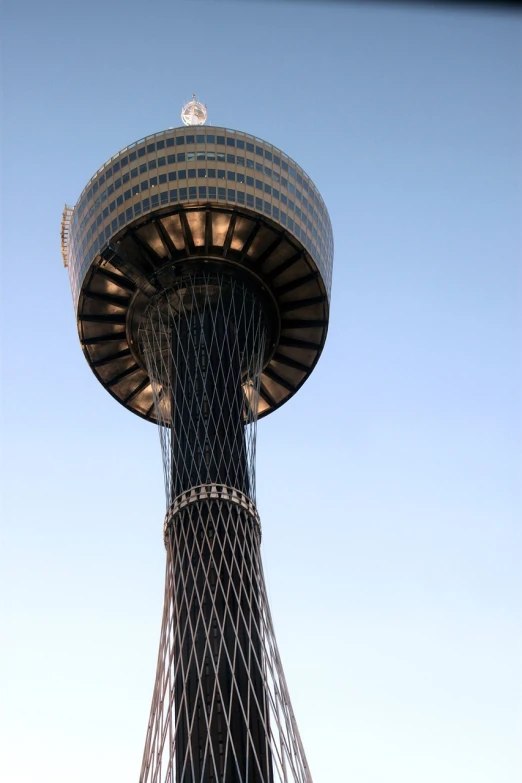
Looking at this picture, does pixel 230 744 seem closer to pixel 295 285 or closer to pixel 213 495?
pixel 213 495

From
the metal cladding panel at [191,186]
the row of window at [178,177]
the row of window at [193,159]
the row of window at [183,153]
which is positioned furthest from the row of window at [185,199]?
the row of window at [183,153]

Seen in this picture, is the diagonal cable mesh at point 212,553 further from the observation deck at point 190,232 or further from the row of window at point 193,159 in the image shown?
the row of window at point 193,159

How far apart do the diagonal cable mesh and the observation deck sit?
1.92m

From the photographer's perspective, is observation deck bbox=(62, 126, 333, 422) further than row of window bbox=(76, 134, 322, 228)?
No

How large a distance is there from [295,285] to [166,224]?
10.7 meters

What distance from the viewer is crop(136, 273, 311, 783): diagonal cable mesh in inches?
1993

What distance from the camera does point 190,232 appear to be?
215 feet

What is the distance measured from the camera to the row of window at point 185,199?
63.5 meters

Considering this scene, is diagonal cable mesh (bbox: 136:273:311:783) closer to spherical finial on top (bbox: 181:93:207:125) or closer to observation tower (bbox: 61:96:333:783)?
observation tower (bbox: 61:96:333:783)

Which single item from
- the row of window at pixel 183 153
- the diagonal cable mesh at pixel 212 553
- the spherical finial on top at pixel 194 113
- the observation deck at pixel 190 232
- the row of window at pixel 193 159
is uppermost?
the spherical finial on top at pixel 194 113

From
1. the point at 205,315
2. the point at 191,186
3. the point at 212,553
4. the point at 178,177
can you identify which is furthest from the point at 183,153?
the point at 212,553

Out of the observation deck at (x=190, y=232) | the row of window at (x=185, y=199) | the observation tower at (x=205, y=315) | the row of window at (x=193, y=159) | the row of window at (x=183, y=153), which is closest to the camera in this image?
the observation tower at (x=205, y=315)

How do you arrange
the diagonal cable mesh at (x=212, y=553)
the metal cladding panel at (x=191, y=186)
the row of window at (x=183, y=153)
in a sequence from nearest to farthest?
the diagonal cable mesh at (x=212, y=553) → the metal cladding panel at (x=191, y=186) → the row of window at (x=183, y=153)

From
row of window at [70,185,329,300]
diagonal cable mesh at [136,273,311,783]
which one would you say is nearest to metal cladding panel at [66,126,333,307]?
row of window at [70,185,329,300]
